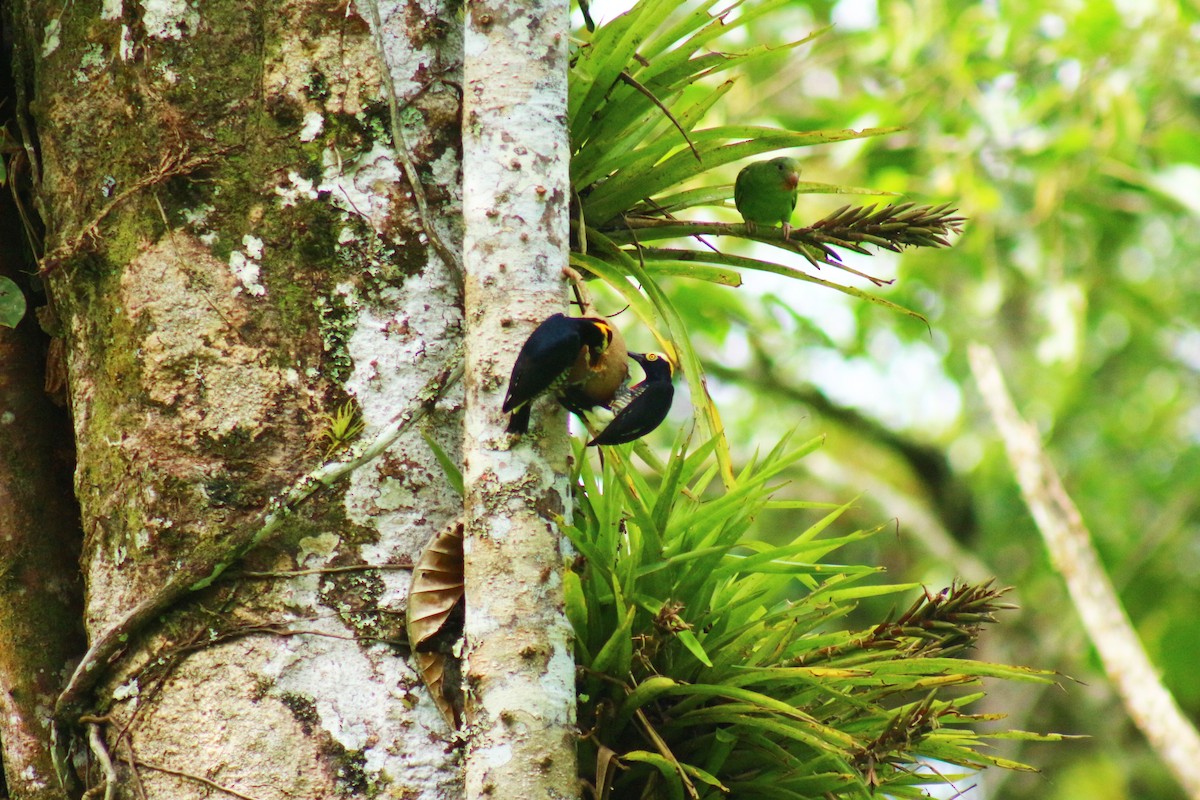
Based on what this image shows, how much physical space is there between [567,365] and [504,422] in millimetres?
128

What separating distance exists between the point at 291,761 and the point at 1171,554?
8146mm

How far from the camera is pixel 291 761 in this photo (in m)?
1.49

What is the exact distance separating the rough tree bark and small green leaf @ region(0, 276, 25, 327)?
7 centimetres

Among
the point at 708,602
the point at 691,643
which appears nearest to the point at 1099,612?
the point at 708,602

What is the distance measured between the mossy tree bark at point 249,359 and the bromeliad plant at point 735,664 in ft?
0.84

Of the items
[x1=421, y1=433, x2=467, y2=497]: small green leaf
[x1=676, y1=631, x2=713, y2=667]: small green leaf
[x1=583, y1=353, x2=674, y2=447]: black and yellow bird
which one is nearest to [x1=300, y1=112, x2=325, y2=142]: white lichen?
[x1=421, y1=433, x2=467, y2=497]: small green leaf

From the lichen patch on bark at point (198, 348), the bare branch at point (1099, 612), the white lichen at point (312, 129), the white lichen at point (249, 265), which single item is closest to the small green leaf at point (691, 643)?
the lichen patch on bark at point (198, 348)

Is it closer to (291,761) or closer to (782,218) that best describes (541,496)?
(291,761)

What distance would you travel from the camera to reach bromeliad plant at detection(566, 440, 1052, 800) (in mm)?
1566

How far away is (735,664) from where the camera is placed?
5.68ft

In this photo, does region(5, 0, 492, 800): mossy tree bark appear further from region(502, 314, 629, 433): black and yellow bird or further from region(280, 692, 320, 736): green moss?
region(502, 314, 629, 433): black and yellow bird

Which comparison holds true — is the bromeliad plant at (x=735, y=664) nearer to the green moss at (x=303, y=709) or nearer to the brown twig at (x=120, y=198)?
the green moss at (x=303, y=709)

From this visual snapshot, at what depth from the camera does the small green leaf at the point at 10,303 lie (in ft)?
6.13

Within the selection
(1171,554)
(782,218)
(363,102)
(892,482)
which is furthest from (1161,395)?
(363,102)
